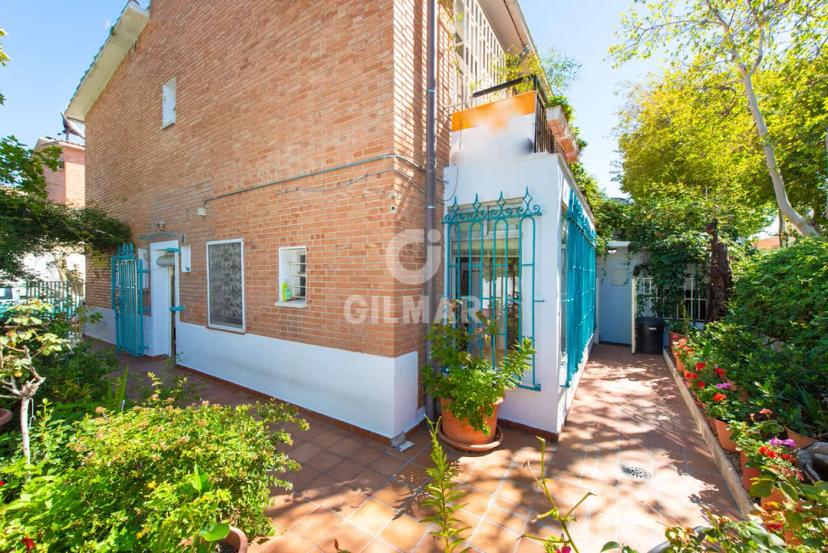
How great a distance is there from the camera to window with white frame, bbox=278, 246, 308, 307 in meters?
4.86

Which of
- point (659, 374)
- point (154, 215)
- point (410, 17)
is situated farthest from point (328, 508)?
point (154, 215)

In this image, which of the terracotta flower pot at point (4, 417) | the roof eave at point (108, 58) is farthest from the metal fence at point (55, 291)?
Result: the roof eave at point (108, 58)

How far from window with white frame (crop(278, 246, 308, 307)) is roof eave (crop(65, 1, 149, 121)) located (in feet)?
23.4

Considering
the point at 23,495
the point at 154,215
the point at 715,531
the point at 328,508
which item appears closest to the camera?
the point at 715,531

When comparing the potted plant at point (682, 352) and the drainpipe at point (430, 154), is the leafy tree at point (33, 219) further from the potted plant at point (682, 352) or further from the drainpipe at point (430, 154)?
the potted plant at point (682, 352)

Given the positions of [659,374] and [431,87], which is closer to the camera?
[431,87]

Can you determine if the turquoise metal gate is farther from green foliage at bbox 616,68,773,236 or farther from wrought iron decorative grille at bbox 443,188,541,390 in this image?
green foliage at bbox 616,68,773,236

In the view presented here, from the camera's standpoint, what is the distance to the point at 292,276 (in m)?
4.96

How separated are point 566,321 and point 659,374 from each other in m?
3.61

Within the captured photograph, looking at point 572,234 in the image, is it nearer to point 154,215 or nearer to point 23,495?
point 23,495

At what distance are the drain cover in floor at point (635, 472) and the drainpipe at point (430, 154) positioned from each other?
2.08 meters

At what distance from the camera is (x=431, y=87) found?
165 inches

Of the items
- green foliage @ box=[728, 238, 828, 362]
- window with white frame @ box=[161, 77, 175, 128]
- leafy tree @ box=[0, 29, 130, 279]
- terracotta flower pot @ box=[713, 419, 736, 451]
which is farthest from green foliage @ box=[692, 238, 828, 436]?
window with white frame @ box=[161, 77, 175, 128]

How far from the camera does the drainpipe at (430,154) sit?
13.6ft
